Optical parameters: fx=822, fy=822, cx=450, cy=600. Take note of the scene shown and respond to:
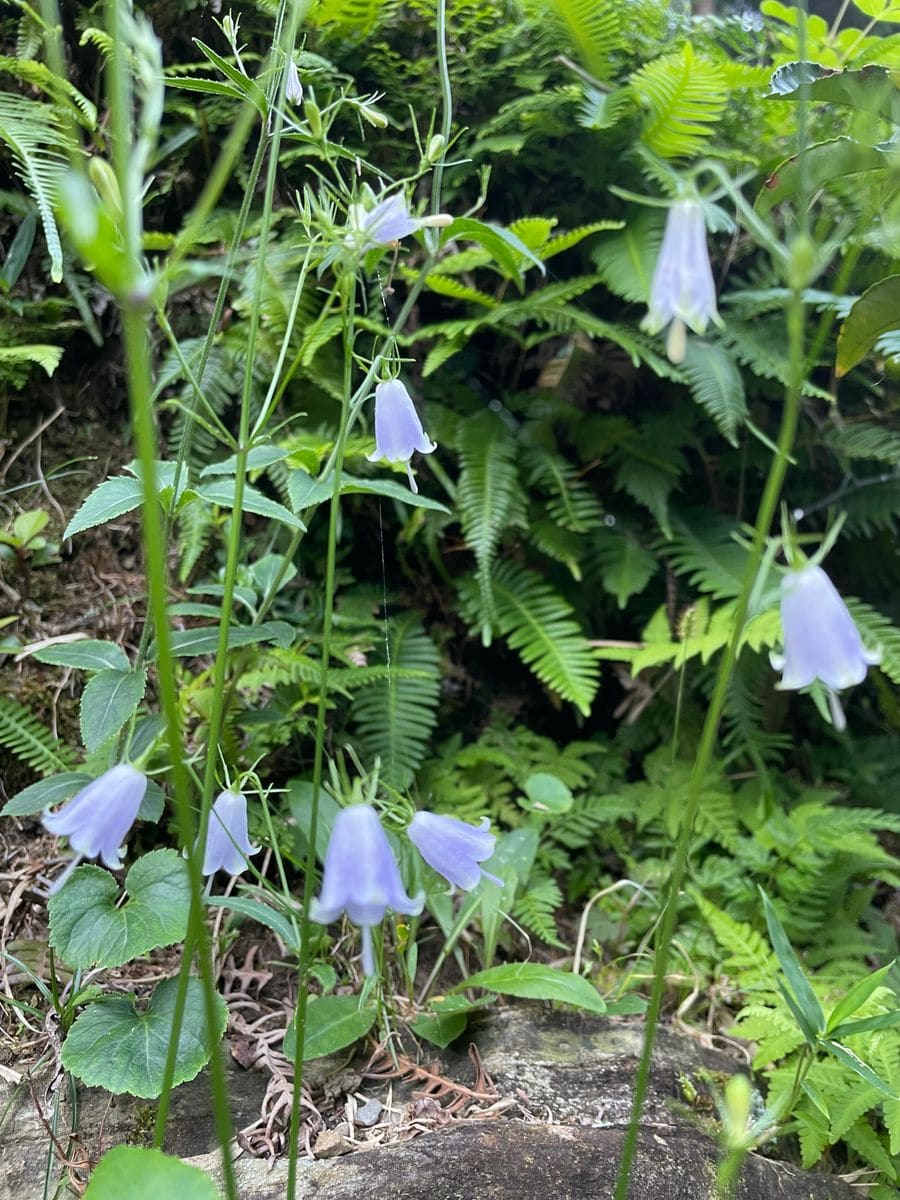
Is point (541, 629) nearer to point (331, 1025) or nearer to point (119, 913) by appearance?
point (331, 1025)

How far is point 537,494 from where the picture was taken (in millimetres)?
2926

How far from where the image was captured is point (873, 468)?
9.79 ft

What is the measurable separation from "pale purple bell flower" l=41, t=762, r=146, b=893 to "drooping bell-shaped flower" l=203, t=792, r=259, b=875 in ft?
0.77

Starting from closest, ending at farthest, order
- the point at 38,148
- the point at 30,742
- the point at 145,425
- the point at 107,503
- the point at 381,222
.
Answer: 1. the point at 145,425
2. the point at 381,222
3. the point at 107,503
4. the point at 30,742
5. the point at 38,148

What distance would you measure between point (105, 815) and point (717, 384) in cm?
224

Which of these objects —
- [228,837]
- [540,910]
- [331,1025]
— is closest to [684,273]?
[228,837]

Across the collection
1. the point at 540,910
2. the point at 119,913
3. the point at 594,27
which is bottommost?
the point at 540,910

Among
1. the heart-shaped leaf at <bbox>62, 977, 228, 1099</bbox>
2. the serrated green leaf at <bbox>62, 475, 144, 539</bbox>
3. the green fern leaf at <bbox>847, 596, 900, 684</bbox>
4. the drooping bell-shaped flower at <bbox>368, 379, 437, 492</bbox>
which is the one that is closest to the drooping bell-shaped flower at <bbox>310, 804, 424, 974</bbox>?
the heart-shaped leaf at <bbox>62, 977, 228, 1099</bbox>

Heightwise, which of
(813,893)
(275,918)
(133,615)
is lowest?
(813,893)

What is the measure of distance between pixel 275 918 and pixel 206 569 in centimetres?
148

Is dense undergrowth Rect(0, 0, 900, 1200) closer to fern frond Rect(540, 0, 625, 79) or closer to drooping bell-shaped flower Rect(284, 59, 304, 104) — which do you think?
fern frond Rect(540, 0, 625, 79)

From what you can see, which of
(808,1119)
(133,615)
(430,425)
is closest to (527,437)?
(430,425)

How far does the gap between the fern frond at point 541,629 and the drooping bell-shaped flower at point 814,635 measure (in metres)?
1.44

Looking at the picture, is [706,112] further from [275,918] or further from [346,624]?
[275,918]
